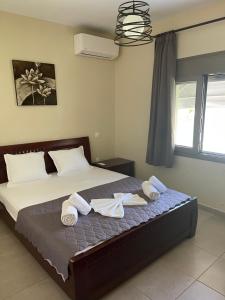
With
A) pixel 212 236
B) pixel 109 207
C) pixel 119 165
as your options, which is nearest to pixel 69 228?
pixel 109 207

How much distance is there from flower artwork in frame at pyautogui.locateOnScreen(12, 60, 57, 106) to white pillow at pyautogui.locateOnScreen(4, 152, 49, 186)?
74 centimetres

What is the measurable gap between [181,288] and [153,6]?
10.1ft

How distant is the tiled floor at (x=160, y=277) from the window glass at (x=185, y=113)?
1406 millimetres

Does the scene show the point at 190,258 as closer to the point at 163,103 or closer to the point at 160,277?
the point at 160,277

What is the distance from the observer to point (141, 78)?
3727 mm

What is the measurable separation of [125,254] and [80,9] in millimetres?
2849

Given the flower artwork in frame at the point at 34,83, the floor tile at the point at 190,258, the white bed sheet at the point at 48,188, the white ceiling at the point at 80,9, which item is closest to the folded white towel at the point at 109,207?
the white bed sheet at the point at 48,188

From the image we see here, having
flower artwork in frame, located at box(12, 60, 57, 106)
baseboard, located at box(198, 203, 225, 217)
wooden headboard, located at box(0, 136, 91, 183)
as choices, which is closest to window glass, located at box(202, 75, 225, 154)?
baseboard, located at box(198, 203, 225, 217)

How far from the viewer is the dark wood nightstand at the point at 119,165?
147 inches

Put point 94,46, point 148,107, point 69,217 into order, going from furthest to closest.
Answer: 1. point 148,107
2. point 94,46
3. point 69,217

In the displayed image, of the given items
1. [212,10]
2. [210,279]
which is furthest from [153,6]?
[210,279]

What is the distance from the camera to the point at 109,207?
87.7 inches

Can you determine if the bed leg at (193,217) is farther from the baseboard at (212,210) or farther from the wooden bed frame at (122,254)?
the baseboard at (212,210)

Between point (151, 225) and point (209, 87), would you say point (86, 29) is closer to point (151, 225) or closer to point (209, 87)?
point (209, 87)
